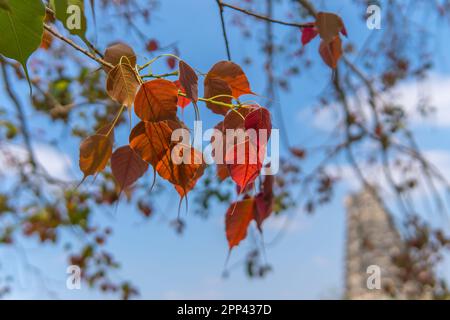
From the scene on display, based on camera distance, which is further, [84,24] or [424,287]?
[424,287]

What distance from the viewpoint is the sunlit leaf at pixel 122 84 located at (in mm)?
515

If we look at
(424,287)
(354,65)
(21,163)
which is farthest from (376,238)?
(21,163)

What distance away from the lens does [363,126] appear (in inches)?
95.5

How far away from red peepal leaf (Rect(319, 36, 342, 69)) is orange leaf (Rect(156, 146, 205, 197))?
16.1 inches

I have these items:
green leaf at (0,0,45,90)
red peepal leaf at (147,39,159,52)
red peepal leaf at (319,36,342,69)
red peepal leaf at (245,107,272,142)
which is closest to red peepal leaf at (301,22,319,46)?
red peepal leaf at (319,36,342,69)

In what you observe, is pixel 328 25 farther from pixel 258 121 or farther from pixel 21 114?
pixel 21 114

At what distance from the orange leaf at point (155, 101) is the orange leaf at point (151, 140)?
19mm

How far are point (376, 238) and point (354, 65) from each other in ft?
18.9

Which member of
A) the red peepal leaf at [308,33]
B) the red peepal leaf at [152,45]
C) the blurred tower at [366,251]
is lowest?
the blurred tower at [366,251]

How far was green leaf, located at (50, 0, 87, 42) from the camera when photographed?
0.56 metres

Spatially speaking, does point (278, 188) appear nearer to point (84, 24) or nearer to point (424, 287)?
→ point (424, 287)

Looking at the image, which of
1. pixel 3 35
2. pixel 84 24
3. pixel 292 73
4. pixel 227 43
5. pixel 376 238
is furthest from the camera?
pixel 376 238

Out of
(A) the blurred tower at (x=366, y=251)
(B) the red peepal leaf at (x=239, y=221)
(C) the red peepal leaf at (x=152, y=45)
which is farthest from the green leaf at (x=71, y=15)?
(A) the blurred tower at (x=366, y=251)

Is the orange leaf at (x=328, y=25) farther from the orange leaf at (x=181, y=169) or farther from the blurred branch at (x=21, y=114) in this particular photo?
the blurred branch at (x=21, y=114)
